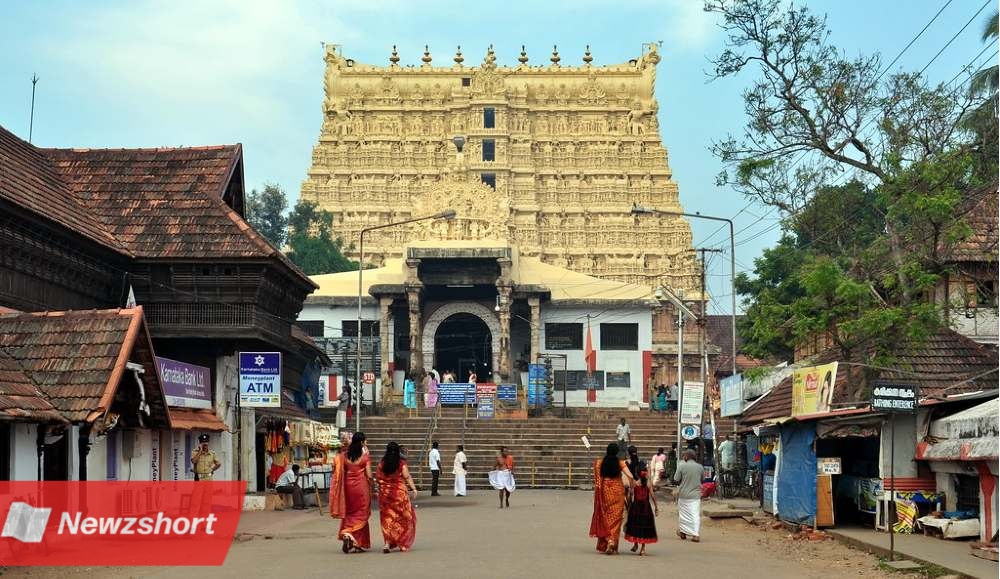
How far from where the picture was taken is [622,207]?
7931cm

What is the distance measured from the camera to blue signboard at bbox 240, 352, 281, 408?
27.6m

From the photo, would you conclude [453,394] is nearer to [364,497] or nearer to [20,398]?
[364,497]

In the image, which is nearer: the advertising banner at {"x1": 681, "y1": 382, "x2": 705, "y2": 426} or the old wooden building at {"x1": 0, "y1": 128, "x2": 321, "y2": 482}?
the old wooden building at {"x1": 0, "y1": 128, "x2": 321, "y2": 482}

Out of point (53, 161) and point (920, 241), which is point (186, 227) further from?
point (920, 241)

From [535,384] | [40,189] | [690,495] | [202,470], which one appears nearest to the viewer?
[690,495]

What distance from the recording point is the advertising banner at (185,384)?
24.5 meters

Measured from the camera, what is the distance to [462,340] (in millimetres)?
58406

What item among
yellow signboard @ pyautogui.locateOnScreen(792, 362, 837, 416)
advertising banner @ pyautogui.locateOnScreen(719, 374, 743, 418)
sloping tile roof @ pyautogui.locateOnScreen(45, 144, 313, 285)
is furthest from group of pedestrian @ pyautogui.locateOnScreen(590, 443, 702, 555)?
advertising banner @ pyautogui.locateOnScreen(719, 374, 743, 418)

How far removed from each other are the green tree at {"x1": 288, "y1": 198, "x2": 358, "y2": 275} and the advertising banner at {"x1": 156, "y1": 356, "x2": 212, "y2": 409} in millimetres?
46069

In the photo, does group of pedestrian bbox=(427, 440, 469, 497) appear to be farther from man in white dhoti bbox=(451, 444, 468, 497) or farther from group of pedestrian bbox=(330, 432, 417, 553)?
group of pedestrian bbox=(330, 432, 417, 553)

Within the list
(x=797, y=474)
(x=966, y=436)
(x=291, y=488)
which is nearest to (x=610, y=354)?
(x=291, y=488)

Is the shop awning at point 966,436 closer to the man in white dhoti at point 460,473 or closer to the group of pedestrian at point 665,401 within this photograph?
the man in white dhoti at point 460,473

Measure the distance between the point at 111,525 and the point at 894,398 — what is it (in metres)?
10.3

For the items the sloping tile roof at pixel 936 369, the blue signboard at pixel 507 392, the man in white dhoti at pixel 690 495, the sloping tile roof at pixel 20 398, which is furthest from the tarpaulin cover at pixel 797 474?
the blue signboard at pixel 507 392
